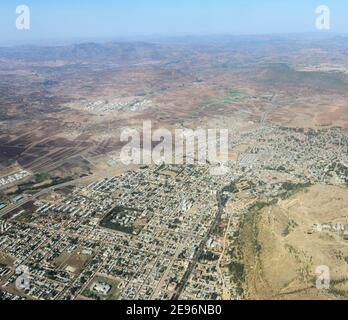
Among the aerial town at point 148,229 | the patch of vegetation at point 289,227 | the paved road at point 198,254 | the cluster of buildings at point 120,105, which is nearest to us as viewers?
the paved road at point 198,254

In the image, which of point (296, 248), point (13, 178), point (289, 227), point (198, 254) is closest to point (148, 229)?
point (198, 254)

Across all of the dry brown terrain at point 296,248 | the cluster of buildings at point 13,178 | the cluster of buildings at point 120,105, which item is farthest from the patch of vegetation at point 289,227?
→ the cluster of buildings at point 120,105

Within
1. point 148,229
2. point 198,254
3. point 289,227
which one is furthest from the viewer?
point 148,229

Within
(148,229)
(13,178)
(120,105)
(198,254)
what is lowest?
(198,254)

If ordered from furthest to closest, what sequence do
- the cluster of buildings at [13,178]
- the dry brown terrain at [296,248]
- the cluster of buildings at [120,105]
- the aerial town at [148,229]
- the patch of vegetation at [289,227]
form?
the cluster of buildings at [120,105], the cluster of buildings at [13,178], the patch of vegetation at [289,227], the aerial town at [148,229], the dry brown terrain at [296,248]

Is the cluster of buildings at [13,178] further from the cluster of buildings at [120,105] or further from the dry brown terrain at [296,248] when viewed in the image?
the cluster of buildings at [120,105]

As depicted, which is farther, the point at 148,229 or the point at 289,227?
the point at 148,229

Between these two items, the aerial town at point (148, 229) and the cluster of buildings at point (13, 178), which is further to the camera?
the cluster of buildings at point (13, 178)

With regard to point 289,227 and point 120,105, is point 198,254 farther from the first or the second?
point 120,105

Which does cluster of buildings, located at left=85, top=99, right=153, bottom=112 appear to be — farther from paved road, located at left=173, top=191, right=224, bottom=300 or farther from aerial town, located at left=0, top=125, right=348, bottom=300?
paved road, located at left=173, top=191, right=224, bottom=300

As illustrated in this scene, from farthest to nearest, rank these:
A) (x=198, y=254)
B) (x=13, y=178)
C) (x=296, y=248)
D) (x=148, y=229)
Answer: (x=13, y=178) → (x=148, y=229) → (x=198, y=254) → (x=296, y=248)

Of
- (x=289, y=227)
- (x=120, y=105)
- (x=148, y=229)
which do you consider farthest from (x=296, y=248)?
(x=120, y=105)

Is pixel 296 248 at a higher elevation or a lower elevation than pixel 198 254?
higher
